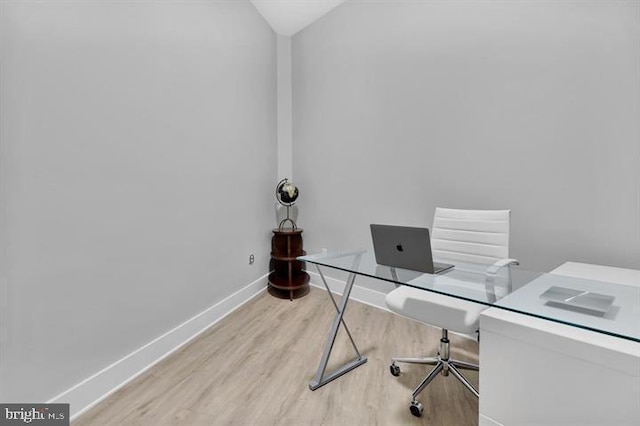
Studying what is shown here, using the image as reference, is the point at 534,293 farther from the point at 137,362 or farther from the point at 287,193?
the point at 287,193

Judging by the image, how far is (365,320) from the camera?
2.81 m

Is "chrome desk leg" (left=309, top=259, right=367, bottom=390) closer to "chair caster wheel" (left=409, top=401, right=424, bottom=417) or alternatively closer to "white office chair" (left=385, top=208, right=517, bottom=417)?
"white office chair" (left=385, top=208, right=517, bottom=417)

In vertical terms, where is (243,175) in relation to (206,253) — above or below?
above

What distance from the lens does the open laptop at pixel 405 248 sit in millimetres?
1491

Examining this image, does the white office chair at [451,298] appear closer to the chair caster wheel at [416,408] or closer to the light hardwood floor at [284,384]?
the chair caster wheel at [416,408]

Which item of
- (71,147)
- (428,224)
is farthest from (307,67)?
(71,147)

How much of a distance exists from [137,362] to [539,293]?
229cm

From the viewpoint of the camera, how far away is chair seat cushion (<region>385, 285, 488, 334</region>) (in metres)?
1.57

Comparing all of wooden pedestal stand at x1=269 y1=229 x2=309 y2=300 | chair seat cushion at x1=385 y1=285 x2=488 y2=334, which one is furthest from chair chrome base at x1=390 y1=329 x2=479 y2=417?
wooden pedestal stand at x1=269 y1=229 x2=309 y2=300

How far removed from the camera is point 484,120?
234 cm

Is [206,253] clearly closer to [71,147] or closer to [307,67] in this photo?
[71,147]

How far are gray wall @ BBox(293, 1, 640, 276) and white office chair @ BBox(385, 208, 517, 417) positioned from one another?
0.40 metres

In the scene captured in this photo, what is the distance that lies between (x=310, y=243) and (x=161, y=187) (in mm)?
1881

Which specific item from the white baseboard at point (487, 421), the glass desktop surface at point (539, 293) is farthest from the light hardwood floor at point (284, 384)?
the glass desktop surface at point (539, 293)
